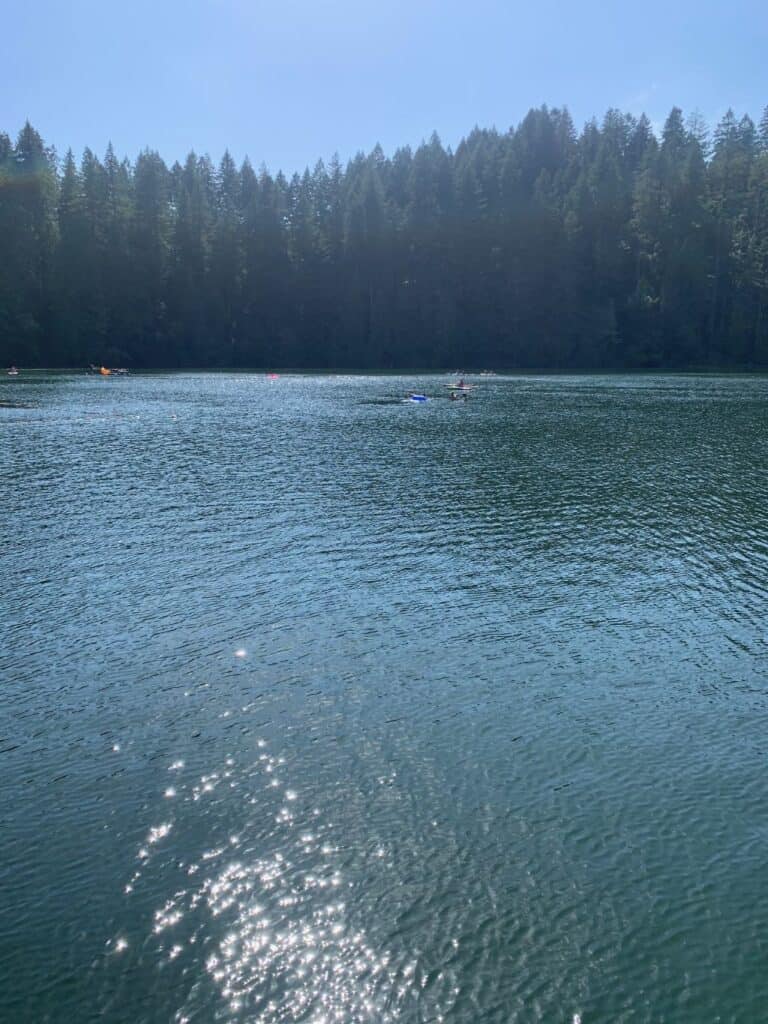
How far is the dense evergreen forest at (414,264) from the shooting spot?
150 meters

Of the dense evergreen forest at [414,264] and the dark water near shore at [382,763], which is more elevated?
the dense evergreen forest at [414,264]

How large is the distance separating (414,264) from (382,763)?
163 metres

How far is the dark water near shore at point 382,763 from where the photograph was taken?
9797 mm

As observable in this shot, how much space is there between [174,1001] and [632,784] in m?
8.61

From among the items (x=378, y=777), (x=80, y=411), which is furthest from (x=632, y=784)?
(x=80, y=411)

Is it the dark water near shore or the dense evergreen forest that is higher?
the dense evergreen forest

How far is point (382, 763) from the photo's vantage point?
14.5 m

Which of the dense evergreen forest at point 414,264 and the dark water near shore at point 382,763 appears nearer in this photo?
the dark water near shore at point 382,763

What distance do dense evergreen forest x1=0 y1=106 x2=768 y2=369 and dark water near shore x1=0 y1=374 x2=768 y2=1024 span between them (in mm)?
128980

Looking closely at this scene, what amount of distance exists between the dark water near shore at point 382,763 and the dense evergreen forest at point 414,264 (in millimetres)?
128980

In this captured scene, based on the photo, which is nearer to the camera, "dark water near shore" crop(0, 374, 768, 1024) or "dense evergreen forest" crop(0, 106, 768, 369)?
"dark water near shore" crop(0, 374, 768, 1024)

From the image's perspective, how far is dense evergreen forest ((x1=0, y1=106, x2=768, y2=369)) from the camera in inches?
5906

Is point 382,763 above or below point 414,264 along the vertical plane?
below

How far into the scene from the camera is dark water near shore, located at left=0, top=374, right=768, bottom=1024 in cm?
980
